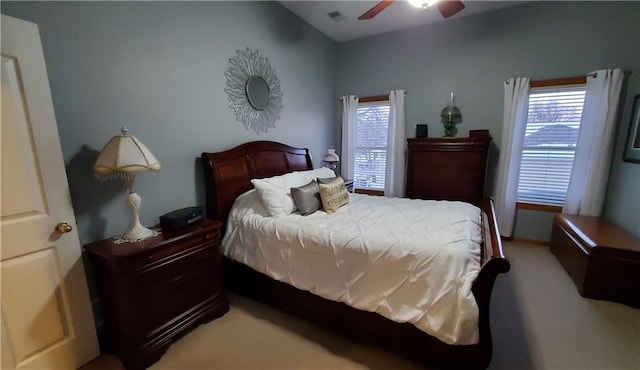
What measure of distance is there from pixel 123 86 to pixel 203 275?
1447mm

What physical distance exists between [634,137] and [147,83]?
15.1 feet

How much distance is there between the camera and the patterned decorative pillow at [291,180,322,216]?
2.35m

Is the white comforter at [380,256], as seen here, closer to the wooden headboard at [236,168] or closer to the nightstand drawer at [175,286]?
the wooden headboard at [236,168]

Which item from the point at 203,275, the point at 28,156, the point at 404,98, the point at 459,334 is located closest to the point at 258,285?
the point at 203,275

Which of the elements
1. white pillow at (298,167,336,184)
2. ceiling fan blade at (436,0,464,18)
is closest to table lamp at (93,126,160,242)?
white pillow at (298,167,336,184)

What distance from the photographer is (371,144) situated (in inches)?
171

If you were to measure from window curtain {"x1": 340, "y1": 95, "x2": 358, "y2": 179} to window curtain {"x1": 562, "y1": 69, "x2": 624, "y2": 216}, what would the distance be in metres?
2.81

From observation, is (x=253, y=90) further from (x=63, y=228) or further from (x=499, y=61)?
(x=499, y=61)

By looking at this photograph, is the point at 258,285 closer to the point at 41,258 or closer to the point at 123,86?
the point at 41,258

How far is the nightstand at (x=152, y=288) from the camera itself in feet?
5.02

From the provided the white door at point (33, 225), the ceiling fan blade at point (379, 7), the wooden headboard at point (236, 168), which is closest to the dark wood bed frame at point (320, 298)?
the wooden headboard at point (236, 168)

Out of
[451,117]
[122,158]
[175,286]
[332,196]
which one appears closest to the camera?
[122,158]

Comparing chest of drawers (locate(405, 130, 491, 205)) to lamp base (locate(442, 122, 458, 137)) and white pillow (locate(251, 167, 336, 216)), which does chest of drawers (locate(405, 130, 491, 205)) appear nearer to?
lamp base (locate(442, 122, 458, 137))

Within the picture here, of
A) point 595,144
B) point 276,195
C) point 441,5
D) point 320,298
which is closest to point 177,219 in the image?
point 276,195
